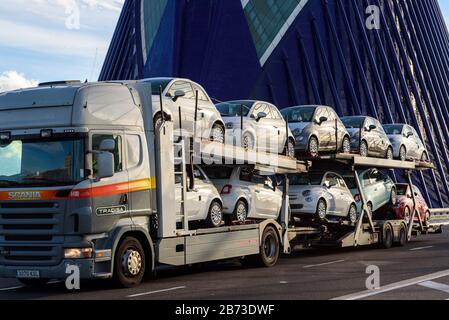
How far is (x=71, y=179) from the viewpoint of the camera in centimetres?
1153

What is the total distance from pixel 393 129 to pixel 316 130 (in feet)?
20.8

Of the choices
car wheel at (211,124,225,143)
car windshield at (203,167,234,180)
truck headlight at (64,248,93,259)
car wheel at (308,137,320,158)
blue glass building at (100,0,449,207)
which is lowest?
truck headlight at (64,248,93,259)

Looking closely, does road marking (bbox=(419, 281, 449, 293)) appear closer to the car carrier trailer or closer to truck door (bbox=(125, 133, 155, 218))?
the car carrier trailer

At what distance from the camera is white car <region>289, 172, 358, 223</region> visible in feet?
60.7

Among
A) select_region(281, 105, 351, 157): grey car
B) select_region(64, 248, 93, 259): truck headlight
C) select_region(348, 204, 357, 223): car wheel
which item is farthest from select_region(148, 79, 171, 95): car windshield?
select_region(348, 204, 357, 223): car wheel

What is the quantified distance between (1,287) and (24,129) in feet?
11.5

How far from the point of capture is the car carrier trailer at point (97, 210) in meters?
11.5

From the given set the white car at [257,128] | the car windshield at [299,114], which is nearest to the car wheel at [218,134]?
the white car at [257,128]

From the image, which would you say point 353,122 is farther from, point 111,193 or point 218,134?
point 111,193

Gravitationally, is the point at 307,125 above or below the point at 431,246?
above

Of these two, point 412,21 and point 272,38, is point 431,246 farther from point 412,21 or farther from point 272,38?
point 412,21

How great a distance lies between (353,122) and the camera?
21875 millimetres

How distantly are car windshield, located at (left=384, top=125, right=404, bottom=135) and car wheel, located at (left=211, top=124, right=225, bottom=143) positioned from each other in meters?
10.1
